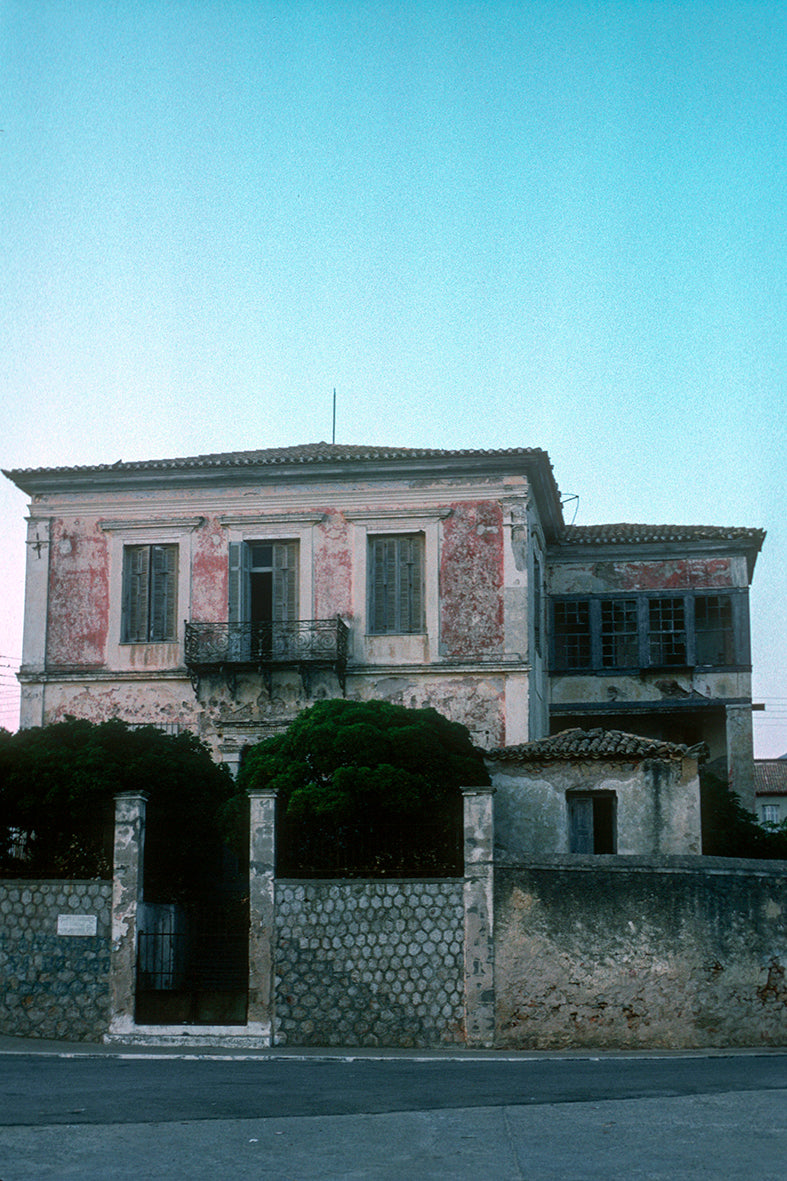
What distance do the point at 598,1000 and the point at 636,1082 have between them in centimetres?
474

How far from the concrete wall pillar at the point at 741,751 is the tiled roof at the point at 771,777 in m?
31.9

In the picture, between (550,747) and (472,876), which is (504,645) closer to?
(550,747)

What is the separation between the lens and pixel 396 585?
85.0ft

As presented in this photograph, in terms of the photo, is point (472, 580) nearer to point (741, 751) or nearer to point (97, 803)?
point (741, 751)

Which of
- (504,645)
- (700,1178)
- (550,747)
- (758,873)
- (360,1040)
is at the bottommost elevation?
(360,1040)

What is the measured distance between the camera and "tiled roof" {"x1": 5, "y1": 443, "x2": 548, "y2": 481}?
2572 centimetres

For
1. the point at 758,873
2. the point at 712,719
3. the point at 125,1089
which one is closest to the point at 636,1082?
the point at 125,1089

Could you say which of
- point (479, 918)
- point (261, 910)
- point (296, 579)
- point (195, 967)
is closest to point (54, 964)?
point (195, 967)

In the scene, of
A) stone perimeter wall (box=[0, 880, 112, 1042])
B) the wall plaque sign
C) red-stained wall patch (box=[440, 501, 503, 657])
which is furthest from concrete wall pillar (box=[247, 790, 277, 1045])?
red-stained wall patch (box=[440, 501, 503, 657])

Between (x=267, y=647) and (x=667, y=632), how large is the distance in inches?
324

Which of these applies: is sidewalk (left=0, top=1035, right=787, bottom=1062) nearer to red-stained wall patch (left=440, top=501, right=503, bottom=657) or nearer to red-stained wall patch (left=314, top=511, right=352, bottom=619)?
red-stained wall patch (left=440, top=501, right=503, bottom=657)

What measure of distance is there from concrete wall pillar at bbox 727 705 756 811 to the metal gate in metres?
12.6

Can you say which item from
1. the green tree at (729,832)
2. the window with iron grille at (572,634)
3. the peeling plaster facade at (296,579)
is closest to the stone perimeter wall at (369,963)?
the green tree at (729,832)

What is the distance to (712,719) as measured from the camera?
28031 mm
